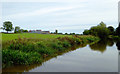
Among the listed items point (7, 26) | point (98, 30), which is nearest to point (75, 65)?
point (7, 26)

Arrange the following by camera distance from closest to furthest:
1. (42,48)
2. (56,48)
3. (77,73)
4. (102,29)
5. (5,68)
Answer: (77,73), (5,68), (42,48), (56,48), (102,29)

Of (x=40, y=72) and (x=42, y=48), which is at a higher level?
(x=42, y=48)

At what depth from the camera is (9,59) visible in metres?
5.51

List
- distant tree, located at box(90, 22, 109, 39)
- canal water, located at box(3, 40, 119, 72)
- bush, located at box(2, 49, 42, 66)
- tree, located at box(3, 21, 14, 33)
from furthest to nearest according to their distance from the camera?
distant tree, located at box(90, 22, 109, 39) < tree, located at box(3, 21, 14, 33) < bush, located at box(2, 49, 42, 66) < canal water, located at box(3, 40, 119, 72)

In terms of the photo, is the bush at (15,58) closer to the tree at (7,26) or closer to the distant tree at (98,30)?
the tree at (7,26)

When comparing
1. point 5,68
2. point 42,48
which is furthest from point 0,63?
point 42,48

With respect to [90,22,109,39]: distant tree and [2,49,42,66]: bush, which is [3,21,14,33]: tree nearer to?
[90,22,109,39]: distant tree

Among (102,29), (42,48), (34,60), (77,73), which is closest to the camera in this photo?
(77,73)

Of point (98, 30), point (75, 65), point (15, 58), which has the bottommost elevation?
point (75, 65)

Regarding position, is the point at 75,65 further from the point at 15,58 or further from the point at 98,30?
the point at 98,30

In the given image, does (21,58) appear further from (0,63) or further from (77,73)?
(77,73)

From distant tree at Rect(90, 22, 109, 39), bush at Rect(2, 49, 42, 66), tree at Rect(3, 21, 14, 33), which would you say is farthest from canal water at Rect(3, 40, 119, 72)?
tree at Rect(3, 21, 14, 33)

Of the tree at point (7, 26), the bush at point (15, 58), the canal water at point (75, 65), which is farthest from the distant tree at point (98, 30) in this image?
the bush at point (15, 58)

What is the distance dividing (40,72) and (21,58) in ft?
4.28
